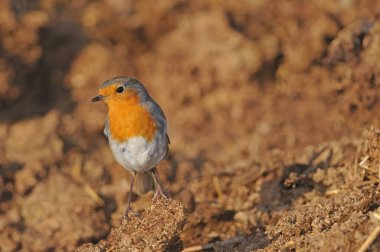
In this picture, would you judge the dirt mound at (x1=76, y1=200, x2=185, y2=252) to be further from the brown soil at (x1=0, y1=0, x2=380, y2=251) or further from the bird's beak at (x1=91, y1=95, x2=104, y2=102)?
the bird's beak at (x1=91, y1=95, x2=104, y2=102)

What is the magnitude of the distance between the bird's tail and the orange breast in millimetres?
687

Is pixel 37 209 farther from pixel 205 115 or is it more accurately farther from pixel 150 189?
pixel 205 115

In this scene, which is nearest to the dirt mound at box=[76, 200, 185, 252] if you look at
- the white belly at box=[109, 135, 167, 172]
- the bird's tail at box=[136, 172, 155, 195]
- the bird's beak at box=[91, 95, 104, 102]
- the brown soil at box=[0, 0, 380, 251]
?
the brown soil at box=[0, 0, 380, 251]

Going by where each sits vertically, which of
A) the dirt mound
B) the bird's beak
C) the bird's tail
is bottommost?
the dirt mound

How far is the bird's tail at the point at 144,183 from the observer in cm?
632

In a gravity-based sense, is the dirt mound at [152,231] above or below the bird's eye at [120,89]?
below

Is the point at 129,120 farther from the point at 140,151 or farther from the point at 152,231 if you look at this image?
the point at 152,231

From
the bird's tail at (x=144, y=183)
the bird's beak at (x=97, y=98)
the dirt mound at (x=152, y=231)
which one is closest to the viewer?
the dirt mound at (x=152, y=231)

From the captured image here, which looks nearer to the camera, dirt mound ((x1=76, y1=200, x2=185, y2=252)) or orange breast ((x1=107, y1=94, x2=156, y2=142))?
dirt mound ((x1=76, y1=200, x2=185, y2=252))

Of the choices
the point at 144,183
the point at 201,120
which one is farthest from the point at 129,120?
the point at 201,120

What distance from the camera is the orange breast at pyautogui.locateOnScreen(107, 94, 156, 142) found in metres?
5.69

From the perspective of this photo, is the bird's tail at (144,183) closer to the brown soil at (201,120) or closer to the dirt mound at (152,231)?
the brown soil at (201,120)

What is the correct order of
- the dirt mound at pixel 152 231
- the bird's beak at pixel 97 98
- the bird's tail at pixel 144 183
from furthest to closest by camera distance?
1. the bird's tail at pixel 144 183
2. the bird's beak at pixel 97 98
3. the dirt mound at pixel 152 231

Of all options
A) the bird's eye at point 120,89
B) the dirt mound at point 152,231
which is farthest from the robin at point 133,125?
the dirt mound at point 152,231
